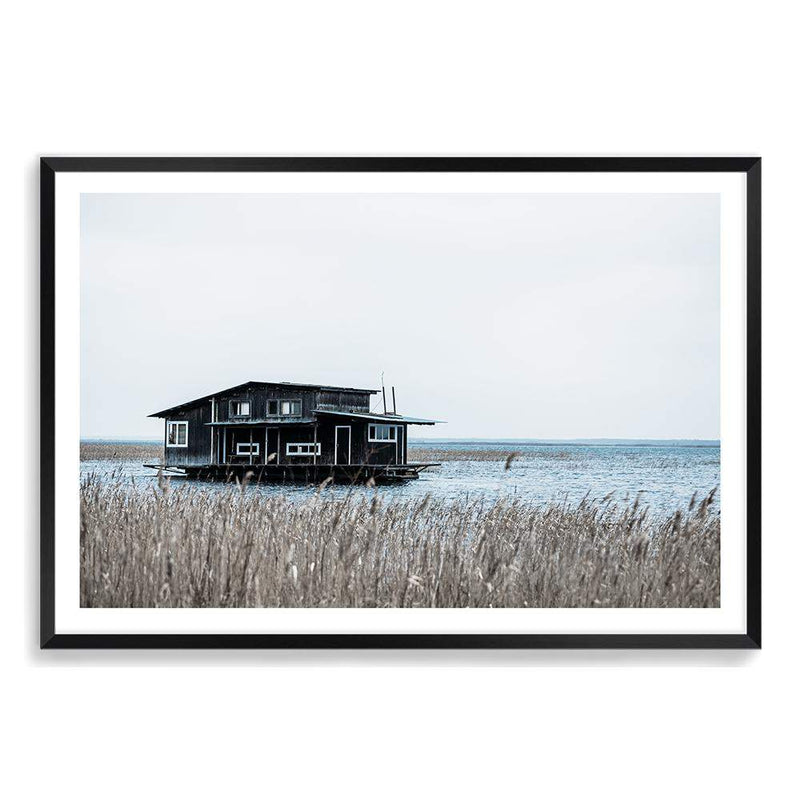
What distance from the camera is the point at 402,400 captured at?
2.10m

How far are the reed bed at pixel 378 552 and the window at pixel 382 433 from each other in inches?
5.9

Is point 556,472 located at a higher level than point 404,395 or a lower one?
lower

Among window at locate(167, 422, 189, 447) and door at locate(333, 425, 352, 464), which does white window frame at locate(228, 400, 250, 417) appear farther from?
door at locate(333, 425, 352, 464)

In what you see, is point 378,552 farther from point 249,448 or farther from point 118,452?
point 118,452

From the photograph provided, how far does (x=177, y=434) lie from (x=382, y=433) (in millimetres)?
523

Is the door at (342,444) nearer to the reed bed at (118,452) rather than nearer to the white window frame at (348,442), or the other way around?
the white window frame at (348,442)

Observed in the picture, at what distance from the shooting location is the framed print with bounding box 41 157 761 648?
210cm

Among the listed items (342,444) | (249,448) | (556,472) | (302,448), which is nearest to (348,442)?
(342,444)

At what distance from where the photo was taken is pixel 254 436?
2.11 meters

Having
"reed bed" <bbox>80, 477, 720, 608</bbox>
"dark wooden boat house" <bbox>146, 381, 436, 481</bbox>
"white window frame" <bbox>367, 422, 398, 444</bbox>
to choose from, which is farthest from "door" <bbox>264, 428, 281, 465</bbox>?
"white window frame" <bbox>367, 422, 398, 444</bbox>

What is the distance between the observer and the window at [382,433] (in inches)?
82.2
